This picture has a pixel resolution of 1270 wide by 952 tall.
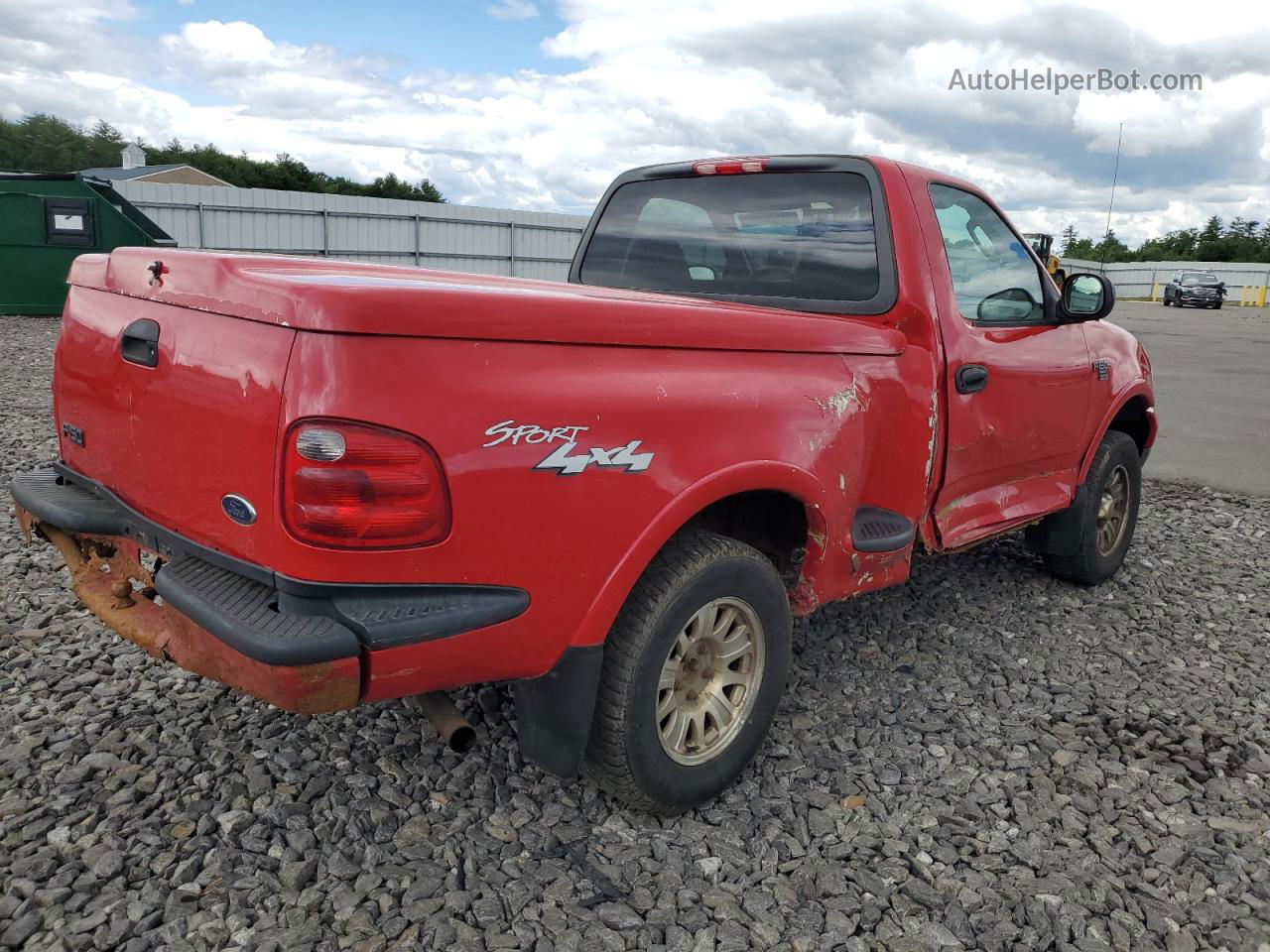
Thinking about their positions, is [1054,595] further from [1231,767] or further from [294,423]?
[294,423]

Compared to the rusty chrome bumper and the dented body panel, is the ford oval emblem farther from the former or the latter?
the rusty chrome bumper

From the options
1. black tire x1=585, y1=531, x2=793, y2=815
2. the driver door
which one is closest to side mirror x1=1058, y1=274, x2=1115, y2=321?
the driver door

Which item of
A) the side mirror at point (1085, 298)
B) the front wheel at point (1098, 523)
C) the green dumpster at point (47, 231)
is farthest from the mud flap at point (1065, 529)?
the green dumpster at point (47, 231)

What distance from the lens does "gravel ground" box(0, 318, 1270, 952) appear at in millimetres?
2318

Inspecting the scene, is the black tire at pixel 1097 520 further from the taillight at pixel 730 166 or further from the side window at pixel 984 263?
the taillight at pixel 730 166

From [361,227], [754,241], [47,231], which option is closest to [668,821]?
[754,241]

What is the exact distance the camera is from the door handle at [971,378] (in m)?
3.44

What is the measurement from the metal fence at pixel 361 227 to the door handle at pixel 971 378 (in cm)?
1682

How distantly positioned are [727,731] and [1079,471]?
8.47 feet

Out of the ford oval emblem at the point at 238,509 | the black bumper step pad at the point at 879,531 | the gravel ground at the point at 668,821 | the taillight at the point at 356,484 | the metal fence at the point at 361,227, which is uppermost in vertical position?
the metal fence at the point at 361,227

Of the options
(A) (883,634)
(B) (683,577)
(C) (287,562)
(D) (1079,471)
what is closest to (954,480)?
(A) (883,634)

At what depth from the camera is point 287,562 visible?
200 centimetres

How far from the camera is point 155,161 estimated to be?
71062 millimetres

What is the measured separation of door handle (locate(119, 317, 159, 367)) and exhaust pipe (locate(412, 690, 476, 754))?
3.46 ft
